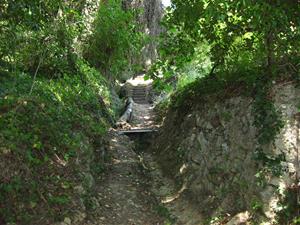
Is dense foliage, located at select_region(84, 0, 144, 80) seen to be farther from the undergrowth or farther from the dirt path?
the dirt path

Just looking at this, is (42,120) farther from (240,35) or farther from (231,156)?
(240,35)

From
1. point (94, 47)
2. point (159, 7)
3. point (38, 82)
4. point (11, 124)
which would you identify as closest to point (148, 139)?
point (38, 82)

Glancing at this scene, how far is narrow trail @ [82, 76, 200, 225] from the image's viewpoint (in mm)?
6844

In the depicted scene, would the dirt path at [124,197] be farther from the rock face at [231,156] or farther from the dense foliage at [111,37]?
the dense foliage at [111,37]

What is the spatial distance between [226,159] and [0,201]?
3.80 m

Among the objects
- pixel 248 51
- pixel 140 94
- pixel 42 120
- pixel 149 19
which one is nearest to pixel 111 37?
pixel 140 94

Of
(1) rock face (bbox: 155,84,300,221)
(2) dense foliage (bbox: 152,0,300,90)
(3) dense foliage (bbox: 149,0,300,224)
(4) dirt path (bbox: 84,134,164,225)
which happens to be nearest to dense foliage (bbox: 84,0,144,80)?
(4) dirt path (bbox: 84,134,164,225)

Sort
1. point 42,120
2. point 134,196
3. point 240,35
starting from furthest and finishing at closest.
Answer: point 134,196, point 240,35, point 42,120

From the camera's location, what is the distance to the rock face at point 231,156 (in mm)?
5609

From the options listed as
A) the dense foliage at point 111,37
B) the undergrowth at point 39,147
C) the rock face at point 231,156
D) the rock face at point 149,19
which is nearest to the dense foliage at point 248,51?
the rock face at point 231,156

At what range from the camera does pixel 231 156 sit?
6660mm

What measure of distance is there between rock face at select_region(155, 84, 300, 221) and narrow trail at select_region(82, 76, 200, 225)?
0.39 meters

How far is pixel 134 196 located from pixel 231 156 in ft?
7.86

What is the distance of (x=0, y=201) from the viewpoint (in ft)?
17.3
